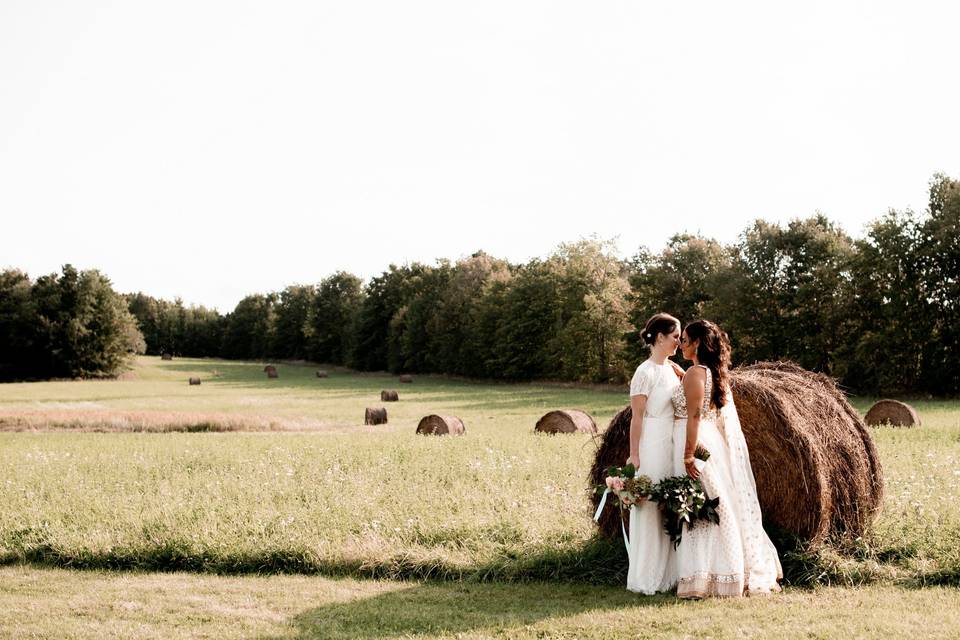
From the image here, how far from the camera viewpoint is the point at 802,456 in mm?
8078

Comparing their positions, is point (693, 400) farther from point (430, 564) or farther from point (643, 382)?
point (430, 564)

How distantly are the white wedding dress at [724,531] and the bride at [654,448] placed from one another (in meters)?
0.13

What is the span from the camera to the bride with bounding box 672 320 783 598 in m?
7.29

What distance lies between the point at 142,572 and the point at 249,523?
1.47m

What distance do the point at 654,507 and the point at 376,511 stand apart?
416 centimetres

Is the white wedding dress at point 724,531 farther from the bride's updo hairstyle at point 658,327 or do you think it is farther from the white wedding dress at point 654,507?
the bride's updo hairstyle at point 658,327

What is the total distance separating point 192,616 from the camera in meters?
6.91

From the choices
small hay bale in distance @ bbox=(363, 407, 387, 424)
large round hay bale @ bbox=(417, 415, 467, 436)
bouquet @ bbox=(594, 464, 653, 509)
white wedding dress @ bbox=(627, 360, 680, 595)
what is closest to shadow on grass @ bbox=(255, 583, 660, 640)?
white wedding dress @ bbox=(627, 360, 680, 595)

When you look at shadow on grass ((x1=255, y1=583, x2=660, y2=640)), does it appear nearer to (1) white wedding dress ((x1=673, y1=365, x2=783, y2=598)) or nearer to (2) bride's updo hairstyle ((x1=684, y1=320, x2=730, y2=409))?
(1) white wedding dress ((x1=673, y1=365, x2=783, y2=598))

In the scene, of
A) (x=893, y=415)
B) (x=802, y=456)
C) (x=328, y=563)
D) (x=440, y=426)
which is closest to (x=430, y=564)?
(x=328, y=563)

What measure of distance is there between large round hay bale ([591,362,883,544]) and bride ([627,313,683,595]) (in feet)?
3.14

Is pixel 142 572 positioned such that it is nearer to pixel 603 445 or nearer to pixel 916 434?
pixel 603 445

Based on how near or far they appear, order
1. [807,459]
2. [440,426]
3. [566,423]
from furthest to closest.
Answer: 1. [440,426]
2. [566,423]
3. [807,459]

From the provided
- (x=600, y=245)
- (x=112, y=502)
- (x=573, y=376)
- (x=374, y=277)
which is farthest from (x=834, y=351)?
(x=374, y=277)
